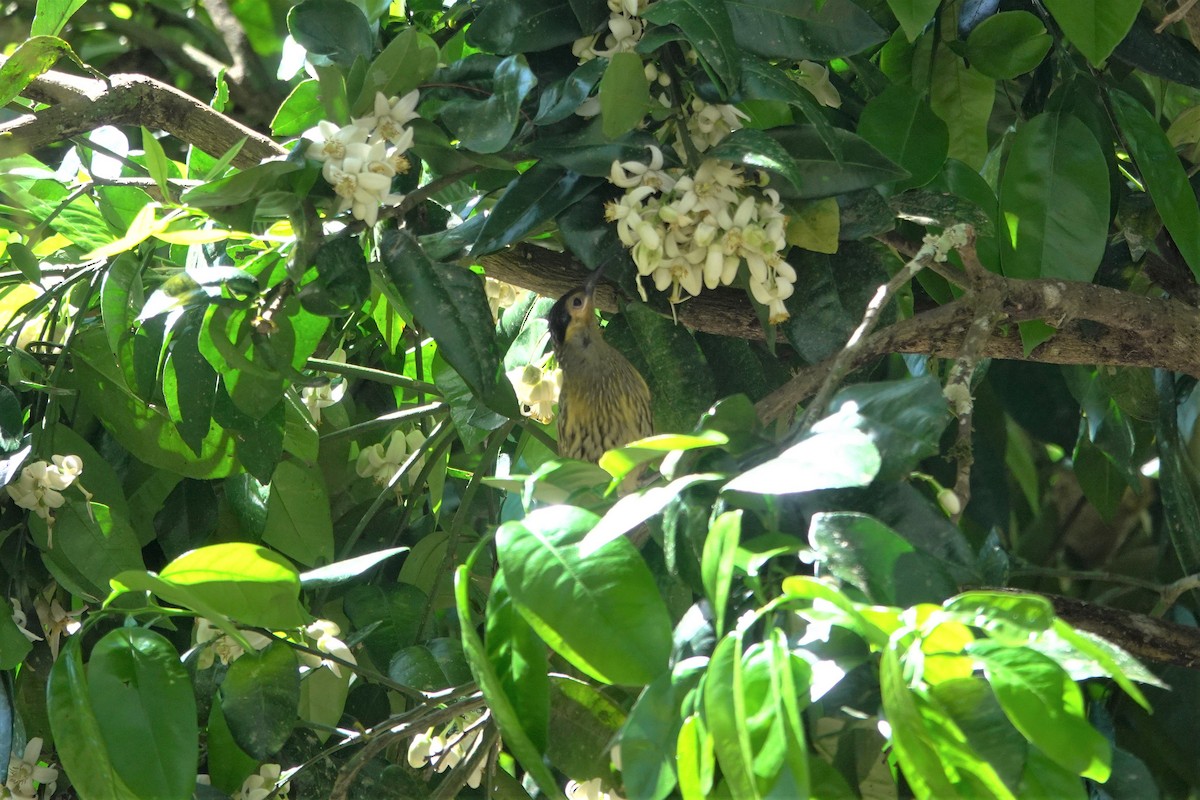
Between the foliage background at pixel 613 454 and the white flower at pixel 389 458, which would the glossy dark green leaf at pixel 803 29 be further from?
the white flower at pixel 389 458

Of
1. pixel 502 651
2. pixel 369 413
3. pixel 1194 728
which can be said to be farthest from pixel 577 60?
pixel 1194 728

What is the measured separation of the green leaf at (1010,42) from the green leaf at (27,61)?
0.85 meters

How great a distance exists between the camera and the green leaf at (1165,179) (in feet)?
3.76

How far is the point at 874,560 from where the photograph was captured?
25.5 inches

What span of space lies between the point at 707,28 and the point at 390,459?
84 cm

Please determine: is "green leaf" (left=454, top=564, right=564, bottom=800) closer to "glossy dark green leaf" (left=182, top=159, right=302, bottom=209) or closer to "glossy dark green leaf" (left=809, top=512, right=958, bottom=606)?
"glossy dark green leaf" (left=809, top=512, right=958, bottom=606)

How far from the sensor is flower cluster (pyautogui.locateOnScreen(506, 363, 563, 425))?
4.73 feet

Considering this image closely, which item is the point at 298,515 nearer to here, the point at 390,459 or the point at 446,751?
the point at 390,459

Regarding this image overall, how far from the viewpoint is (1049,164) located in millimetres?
1140

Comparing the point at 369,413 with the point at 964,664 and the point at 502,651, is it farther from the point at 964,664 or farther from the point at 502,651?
the point at 964,664

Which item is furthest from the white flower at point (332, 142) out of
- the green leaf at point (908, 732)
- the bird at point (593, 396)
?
the bird at point (593, 396)

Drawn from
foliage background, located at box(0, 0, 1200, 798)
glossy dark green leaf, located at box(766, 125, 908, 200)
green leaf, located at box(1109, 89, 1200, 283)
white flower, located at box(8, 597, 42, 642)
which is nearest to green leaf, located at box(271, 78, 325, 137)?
foliage background, located at box(0, 0, 1200, 798)

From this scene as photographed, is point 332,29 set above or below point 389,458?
above

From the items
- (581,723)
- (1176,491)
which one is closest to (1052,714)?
(581,723)
